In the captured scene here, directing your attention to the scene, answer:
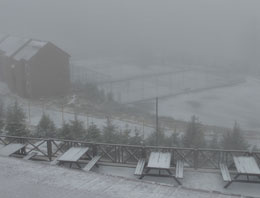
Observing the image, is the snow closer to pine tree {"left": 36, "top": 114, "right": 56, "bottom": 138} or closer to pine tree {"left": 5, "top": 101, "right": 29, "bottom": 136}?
pine tree {"left": 5, "top": 101, "right": 29, "bottom": 136}

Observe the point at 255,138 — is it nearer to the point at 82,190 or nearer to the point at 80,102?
the point at 80,102

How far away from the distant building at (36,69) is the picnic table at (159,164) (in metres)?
18.1

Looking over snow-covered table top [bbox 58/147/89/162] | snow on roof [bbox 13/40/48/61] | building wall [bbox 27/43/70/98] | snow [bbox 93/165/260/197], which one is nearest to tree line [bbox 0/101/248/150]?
snow-covered table top [bbox 58/147/89/162]

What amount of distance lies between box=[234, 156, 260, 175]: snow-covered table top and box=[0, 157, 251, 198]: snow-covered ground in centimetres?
29

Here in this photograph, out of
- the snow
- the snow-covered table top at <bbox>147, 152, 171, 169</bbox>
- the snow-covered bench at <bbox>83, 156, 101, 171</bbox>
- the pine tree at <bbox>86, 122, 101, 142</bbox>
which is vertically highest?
the pine tree at <bbox>86, 122, 101, 142</bbox>

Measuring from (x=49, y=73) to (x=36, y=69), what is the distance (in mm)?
968

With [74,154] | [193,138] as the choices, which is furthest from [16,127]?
[193,138]

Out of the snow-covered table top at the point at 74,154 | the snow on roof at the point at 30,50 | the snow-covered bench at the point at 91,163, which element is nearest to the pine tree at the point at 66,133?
the snow-covered table top at the point at 74,154

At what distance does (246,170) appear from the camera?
6508 mm

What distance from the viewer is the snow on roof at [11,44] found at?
2573 centimetres

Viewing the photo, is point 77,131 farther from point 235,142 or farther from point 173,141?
point 235,142

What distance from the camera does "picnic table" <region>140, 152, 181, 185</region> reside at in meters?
6.61

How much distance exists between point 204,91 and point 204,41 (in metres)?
41.7

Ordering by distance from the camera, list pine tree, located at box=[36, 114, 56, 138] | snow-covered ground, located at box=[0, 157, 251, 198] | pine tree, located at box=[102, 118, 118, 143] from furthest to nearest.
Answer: pine tree, located at box=[36, 114, 56, 138] → pine tree, located at box=[102, 118, 118, 143] → snow-covered ground, located at box=[0, 157, 251, 198]
